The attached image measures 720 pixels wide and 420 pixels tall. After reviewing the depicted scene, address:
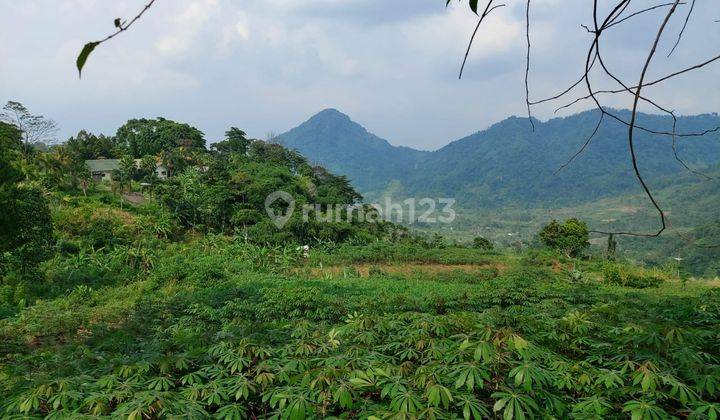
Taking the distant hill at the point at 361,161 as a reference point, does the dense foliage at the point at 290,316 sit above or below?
below

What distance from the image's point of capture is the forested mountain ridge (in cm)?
10894

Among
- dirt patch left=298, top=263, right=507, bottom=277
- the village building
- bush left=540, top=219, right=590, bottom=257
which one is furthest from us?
the village building

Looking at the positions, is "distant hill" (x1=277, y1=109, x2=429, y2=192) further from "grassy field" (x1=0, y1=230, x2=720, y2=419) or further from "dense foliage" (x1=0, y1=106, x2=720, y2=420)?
"grassy field" (x1=0, y1=230, x2=720, y2=419)

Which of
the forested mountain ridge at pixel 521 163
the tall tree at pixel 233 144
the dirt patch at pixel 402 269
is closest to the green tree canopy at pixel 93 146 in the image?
the tall tree at pixel 233 144

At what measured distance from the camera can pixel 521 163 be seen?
434ft

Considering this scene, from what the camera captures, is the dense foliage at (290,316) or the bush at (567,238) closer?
the dense foliage at (290,316)

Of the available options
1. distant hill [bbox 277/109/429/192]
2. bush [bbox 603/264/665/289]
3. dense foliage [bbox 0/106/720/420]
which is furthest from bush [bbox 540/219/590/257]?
distant hill [bbox 277/109/429/192]

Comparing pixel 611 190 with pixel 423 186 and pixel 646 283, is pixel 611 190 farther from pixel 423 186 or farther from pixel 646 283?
pixel 646 283

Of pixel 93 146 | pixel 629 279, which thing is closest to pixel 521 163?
pixel 93 146

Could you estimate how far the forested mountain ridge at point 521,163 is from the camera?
109 m

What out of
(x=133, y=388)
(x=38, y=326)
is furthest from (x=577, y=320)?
(x=38, y=326)

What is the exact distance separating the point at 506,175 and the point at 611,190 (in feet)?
89.2

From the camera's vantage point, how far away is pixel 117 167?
27.3 meters

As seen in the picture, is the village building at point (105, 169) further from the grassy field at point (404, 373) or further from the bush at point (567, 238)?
the grassy field at point (404, 373)
